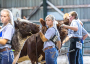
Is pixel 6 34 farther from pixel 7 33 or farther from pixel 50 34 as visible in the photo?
pixel 50 34

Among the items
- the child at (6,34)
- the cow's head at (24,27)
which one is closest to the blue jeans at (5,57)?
the child at (6,34)

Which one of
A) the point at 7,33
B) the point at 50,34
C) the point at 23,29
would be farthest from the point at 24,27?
the point at 7,33

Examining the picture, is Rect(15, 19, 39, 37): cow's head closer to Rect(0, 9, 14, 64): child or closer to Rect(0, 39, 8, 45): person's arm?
Rect(0, 9, 14, 64): child

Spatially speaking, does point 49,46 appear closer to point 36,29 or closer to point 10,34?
point 36,29

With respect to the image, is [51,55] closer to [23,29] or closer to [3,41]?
[23,29]

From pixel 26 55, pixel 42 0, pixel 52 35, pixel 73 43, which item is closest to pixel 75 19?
pixel 73 43

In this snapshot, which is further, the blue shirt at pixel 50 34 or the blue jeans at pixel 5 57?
the blue shirt at pixel 50 34

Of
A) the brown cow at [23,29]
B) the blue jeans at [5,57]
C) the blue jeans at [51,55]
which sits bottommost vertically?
the blue jeans at [51,55]

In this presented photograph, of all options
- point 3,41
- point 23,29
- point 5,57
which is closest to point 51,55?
point 23,29

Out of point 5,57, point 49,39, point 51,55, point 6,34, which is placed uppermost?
point 6,34

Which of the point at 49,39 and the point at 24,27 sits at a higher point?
the point at 24,27

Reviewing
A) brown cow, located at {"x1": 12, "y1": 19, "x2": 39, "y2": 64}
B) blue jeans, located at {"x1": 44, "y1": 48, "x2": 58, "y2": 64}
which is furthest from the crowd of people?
brown cow, located at {"x1": 12, "y1": 19, "x2": 39, "y2": 64}

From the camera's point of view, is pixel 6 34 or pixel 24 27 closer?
pixel 6 34

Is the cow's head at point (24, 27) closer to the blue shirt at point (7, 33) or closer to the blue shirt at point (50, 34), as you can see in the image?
the blue shirt at point (50, 34)
